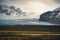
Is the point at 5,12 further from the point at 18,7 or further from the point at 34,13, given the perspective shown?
the point at 34,13

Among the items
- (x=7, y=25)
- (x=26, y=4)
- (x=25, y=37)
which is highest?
(x=26, y=4)

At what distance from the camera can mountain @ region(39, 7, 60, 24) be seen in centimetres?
185

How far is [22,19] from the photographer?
6.01 feet

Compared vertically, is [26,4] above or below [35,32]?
above

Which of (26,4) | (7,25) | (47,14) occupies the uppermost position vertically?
(26,4)

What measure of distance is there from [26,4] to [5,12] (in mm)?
281

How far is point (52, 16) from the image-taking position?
1850mm

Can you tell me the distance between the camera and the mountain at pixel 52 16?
72.7 inches

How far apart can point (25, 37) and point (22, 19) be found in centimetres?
23

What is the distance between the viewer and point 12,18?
183 cm

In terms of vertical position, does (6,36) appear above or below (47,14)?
below

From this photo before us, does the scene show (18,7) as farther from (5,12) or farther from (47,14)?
(47,14)

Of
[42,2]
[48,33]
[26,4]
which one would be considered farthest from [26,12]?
[48,33]

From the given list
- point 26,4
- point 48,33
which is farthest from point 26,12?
point 48,33
